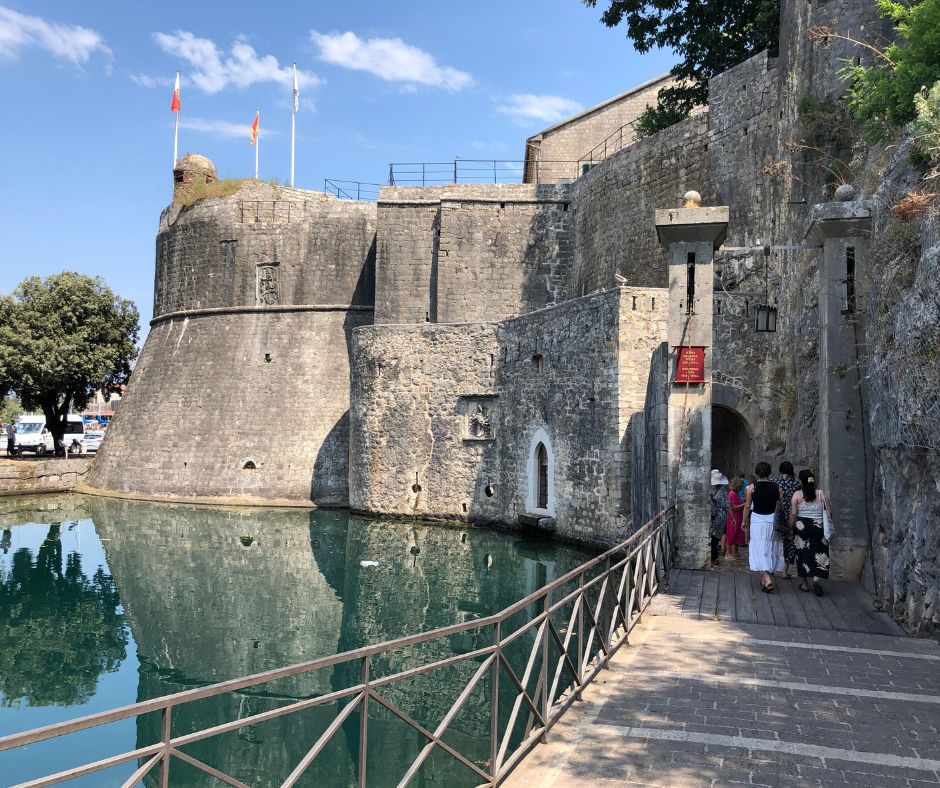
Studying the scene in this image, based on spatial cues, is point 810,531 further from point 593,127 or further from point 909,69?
point 593,127

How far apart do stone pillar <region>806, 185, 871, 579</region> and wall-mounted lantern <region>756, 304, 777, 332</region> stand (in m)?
5.48

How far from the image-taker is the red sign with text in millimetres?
8688

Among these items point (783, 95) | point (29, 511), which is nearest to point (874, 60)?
point (783, 95)

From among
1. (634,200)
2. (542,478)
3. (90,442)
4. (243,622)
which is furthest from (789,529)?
(90,442)

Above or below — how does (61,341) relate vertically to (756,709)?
above

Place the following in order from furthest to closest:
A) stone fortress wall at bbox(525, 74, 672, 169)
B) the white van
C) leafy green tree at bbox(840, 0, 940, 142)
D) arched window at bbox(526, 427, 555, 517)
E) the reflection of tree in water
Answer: the white van
stone fortress wall at bbox(525, 74, 672, 169)
arched window at bbox(526, 427, 555, 517)
the reflection of tree in water
leafy green tree at bbox(840, 0, 940, 142)

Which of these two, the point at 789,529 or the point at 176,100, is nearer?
the point at 789,529

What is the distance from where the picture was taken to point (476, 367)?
19.0 metres

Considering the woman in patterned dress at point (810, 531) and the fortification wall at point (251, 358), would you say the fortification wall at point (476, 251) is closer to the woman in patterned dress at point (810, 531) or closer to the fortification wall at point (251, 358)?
the fortification wall at point (251, 358)

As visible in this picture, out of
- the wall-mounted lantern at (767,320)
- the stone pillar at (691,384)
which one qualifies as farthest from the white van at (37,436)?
the stone pillar at (691,384)

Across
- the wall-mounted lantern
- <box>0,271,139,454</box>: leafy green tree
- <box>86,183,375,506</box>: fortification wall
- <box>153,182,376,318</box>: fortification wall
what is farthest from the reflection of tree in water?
<box>0,271,139,454</box>: leafy green tree

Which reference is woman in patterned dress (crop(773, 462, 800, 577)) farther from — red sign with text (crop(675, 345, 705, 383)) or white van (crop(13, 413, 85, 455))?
white van (crop(13, 413, 85, 455))

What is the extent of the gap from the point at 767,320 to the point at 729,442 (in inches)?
111

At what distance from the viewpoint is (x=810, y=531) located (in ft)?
24.0
